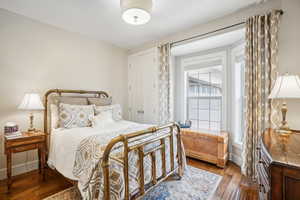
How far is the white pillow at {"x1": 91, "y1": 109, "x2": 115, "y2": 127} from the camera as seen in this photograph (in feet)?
8.19

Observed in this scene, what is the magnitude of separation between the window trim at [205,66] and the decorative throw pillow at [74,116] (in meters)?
2.35

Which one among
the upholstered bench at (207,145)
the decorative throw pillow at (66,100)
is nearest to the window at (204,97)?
the upholstered bench at (207,145)

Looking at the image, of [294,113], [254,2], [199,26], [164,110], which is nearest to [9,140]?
[164,110]

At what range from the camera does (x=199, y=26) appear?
109 inches

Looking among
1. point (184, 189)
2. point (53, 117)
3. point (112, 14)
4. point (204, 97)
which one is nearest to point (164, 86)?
point (204, 97)

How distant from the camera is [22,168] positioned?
2.45 metres

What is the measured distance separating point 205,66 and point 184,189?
8.73 feet

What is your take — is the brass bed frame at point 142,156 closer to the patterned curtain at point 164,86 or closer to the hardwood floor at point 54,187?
the hardwood floor at point 54,187

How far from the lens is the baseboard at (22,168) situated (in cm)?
227

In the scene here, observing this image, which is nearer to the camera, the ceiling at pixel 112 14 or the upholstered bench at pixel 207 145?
the ceiling at pixel 112 14

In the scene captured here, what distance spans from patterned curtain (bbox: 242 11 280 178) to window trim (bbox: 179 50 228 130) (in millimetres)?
903

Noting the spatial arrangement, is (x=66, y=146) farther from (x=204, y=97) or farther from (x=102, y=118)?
(x=204, y=97)

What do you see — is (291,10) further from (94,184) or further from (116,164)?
Result: (94,184)

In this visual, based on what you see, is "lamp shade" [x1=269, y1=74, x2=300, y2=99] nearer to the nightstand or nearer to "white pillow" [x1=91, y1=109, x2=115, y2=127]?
"white pillow" [x1=91, y1=109, x2=115, y2=127]
